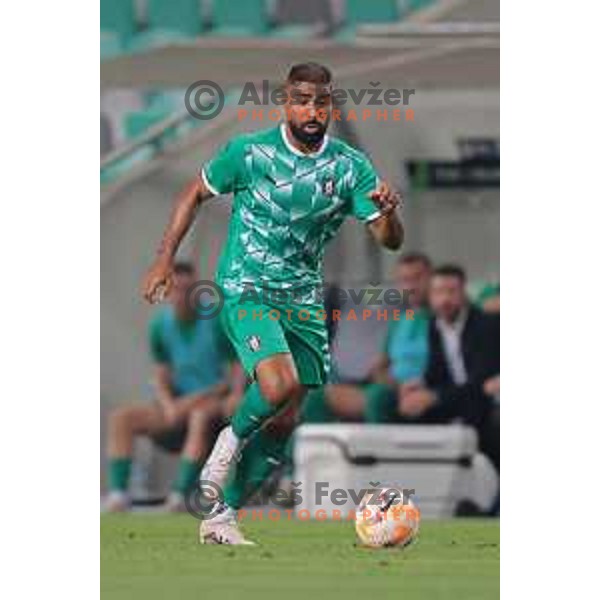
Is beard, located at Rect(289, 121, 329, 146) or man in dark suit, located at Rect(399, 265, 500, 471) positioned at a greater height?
beard, located at Rect(289, 121, 329, 146)

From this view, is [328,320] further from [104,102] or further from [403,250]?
[104,102]

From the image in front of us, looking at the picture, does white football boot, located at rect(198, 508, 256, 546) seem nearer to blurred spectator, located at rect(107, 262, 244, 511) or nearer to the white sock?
the white sock

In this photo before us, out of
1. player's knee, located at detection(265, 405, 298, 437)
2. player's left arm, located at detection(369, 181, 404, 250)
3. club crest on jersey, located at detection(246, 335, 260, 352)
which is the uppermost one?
player's left arm, located at detection(369, 181, 404, 250)

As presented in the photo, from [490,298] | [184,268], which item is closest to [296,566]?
[184,268]

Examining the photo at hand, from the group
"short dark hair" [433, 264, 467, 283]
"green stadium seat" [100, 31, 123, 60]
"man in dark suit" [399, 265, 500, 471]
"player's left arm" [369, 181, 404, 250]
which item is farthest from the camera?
"green stadium seat" [100, 31, 123, 60]

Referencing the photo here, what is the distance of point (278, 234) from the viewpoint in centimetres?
1146

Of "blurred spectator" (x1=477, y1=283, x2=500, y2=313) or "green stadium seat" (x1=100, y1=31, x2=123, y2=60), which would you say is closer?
"blurred spectator" (x1=477, y1=283, x2=500, y2=313)

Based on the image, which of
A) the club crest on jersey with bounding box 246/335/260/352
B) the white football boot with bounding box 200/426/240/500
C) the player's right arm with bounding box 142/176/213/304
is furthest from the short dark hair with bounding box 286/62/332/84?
the white football boot with bounding box 200/426/240/500

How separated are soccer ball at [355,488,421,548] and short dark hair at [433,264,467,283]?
4.22 m

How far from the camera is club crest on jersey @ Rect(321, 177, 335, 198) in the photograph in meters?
11.5

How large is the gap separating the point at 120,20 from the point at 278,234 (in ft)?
17.5

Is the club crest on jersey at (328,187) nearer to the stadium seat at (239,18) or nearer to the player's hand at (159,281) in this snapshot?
the player's hand at (159,281)

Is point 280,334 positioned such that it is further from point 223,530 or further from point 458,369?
point 458,369

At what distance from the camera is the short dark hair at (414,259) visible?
15.9 metres
